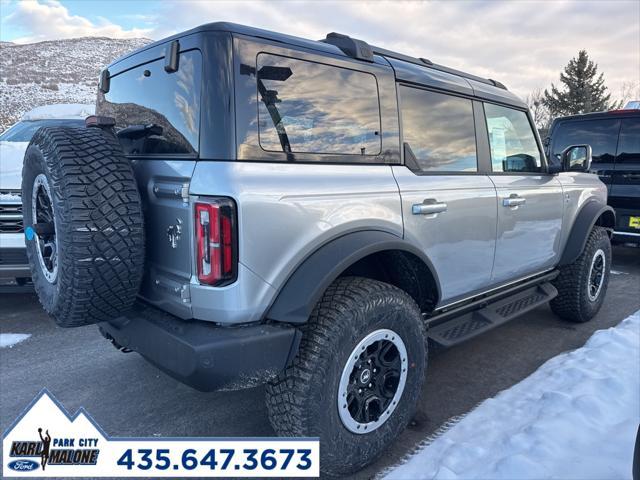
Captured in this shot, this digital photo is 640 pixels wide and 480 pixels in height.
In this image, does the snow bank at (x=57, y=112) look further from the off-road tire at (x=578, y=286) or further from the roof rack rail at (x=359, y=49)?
the off-road tire at (x=578, y=286)

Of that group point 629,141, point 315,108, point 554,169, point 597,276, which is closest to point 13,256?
point 315,108

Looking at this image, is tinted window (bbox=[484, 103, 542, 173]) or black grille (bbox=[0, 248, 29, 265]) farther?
black grille (bbox=[0, 248, 29, 265])

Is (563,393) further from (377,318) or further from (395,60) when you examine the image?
(395,60)

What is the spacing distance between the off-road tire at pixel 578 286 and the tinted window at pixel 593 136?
2.26m

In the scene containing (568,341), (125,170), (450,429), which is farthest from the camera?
(568,341)

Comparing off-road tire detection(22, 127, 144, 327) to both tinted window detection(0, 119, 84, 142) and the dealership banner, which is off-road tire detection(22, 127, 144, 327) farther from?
tinted window detection(0, 119, 84, 142)

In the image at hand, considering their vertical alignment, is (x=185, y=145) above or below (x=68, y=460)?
above

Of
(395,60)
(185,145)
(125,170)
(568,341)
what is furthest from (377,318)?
(568,341)

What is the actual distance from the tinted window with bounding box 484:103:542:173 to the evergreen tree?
27891 mm

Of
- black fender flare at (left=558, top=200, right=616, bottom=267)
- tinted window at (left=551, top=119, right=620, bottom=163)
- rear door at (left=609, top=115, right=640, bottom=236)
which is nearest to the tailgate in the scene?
black fender flare at (left=558, top=200, right=616, bottom=267)

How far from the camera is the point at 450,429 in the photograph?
265 centimetres

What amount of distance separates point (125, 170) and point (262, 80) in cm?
72

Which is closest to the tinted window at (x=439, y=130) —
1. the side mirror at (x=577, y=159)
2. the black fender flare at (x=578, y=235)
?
the side mirror at (x=577, y=159)

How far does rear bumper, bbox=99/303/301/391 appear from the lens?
1.90 meters
